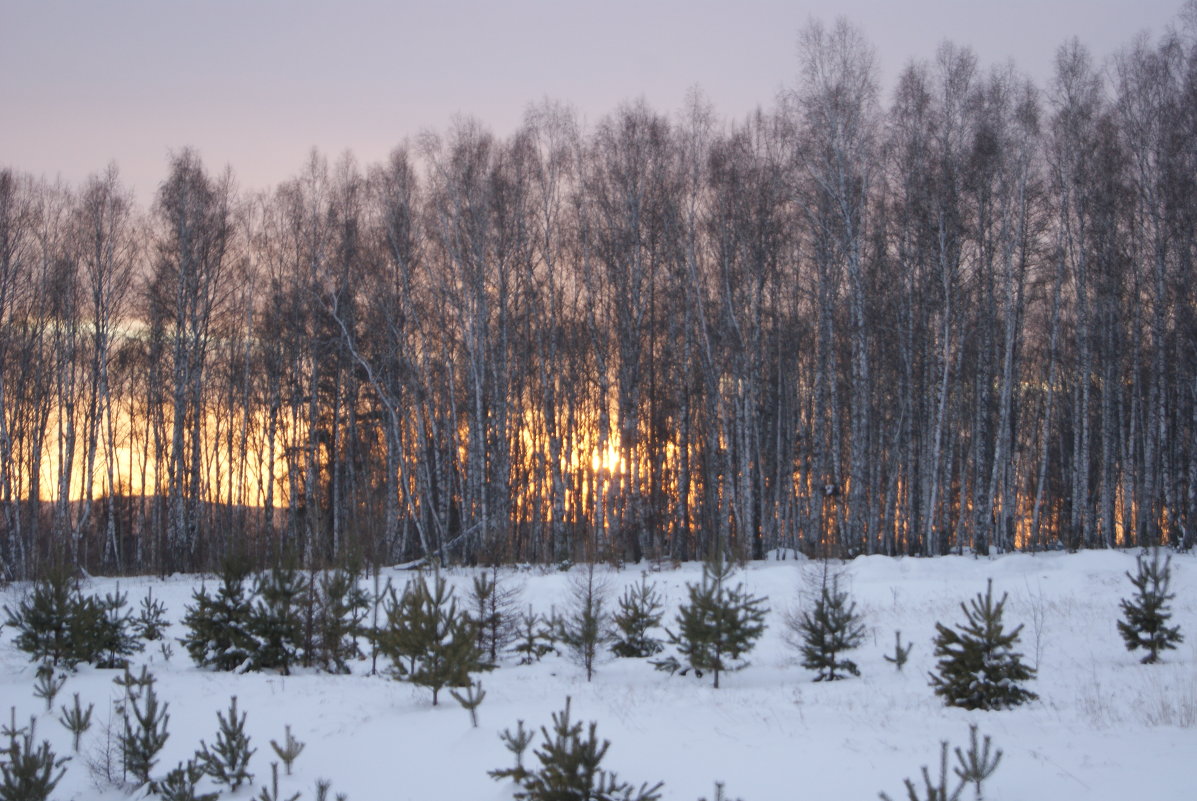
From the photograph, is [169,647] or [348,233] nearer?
[169,647]

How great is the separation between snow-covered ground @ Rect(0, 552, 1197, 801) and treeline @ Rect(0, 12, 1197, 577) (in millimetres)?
5748

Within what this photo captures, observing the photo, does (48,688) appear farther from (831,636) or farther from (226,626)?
(831,636)

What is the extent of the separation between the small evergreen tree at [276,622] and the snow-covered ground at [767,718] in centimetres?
35

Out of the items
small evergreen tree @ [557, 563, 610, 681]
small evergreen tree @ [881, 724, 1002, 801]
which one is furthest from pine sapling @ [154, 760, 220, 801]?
small evergreen tree @ [881, 724, 1002, 801]

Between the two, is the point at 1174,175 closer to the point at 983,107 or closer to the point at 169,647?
the point at 983,107

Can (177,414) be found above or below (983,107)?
below

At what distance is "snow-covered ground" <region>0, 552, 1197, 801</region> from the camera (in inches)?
260

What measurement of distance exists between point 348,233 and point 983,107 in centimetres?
1696

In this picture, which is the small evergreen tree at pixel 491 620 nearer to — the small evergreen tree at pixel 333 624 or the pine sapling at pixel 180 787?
the small evergreen tree at pixel 333 624

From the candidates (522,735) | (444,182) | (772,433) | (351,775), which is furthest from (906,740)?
(772,433)

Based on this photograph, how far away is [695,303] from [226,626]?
50.1ft

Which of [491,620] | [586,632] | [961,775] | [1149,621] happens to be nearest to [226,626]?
[491,620]

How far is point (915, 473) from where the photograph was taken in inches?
862

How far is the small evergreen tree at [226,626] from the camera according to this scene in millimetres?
12148
